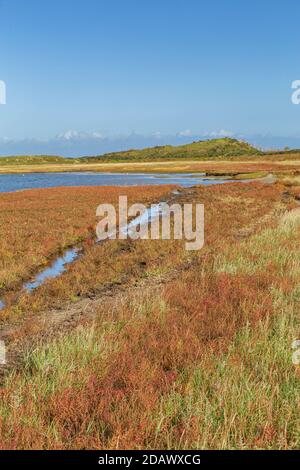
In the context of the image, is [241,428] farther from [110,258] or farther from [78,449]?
[110,258]

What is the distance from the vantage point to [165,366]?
19.6ft

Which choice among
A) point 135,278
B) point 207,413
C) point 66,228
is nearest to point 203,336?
point 207,413

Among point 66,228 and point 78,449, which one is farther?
point 66,228

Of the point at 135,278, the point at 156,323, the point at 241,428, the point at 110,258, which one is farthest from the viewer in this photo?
the point at 110,258

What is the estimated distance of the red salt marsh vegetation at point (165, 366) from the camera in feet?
14.1

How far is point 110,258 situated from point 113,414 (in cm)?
1344

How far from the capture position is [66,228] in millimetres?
25703

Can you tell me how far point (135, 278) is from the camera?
47.5 feet

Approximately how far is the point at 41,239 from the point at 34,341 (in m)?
14.5

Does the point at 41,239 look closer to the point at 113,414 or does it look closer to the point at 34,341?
the point at 34,341

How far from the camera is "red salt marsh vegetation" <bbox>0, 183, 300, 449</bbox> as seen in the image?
14.1 feet
